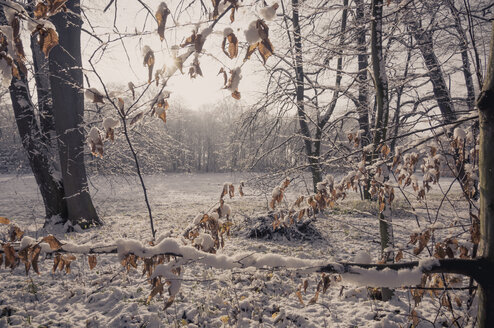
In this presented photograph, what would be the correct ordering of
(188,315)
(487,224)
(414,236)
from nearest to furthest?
(487,224) < (414,236) < (188,315)

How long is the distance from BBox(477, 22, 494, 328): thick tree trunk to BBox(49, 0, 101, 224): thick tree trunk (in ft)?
23.9

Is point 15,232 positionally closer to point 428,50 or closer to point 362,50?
point 428,50

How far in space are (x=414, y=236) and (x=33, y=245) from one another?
105 inches

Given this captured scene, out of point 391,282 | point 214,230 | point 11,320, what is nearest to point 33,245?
point 214,230

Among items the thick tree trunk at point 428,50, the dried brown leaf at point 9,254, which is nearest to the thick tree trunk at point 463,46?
the thick tree trunk at point 428,50

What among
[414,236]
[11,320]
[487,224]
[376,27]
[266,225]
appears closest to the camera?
[487,224]

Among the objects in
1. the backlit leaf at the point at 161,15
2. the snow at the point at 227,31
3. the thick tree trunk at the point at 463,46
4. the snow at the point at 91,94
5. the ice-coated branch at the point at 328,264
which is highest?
the thick tree trunk at the point at 463,46

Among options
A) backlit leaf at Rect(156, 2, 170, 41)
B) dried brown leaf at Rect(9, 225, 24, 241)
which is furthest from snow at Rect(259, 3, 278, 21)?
dried brown leaf at Rect(9, 225, 24, 241)

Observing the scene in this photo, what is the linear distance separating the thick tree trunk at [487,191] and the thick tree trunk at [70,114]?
7297mm

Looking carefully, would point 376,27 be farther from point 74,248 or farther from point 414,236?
point 74,248

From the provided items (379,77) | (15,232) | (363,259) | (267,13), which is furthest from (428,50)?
(15,232)

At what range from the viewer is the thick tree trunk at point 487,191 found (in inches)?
41.8

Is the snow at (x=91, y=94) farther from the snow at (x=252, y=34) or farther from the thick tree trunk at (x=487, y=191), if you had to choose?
the thick tree trunk at (x=487, y=191)

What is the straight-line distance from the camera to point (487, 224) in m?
1.11
